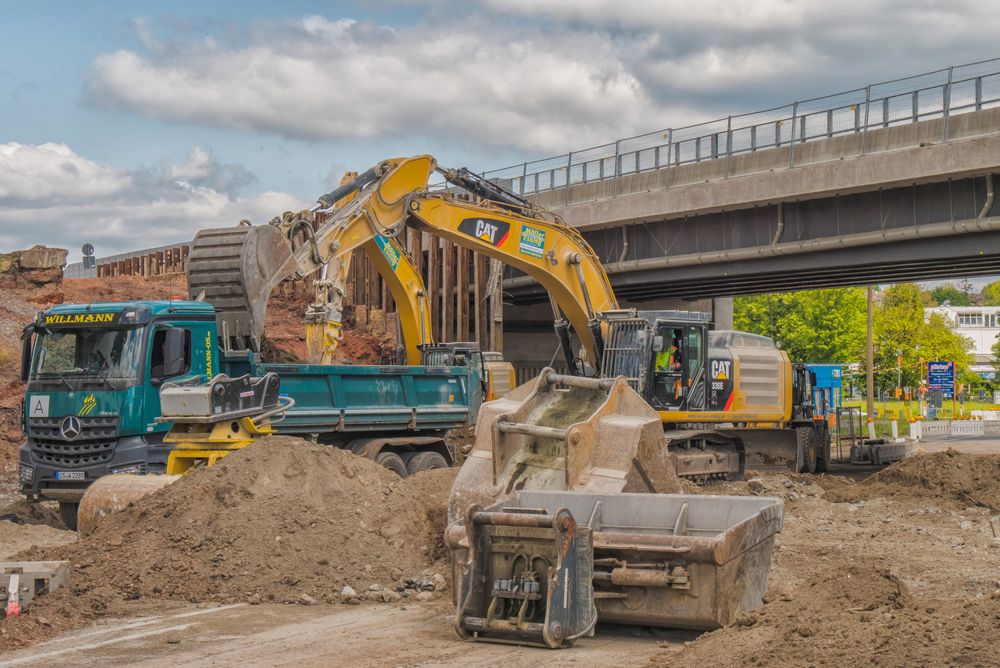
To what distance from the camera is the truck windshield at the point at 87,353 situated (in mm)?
15430

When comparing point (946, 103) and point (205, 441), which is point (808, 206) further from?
point (205, 441)

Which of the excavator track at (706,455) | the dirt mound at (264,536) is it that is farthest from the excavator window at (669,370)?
the dirt mound at (264,536)

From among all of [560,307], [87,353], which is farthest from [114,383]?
[560,307]

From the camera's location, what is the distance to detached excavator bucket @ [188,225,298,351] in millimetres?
16953

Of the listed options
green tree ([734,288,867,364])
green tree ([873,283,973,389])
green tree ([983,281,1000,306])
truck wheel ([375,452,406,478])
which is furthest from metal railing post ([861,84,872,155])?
green tree ([983,281,1000,306])

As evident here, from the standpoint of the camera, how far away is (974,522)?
52.9ft

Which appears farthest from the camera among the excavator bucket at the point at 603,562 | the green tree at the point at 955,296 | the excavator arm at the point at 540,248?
the green tree at the point at 955,296

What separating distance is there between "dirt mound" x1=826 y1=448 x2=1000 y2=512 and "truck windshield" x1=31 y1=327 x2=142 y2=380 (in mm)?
A: 11038

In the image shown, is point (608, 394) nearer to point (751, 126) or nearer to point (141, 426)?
point (141, 426)

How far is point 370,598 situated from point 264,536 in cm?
133

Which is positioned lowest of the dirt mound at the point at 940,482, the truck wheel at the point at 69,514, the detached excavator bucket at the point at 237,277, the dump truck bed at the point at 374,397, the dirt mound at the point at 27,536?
the dirt mound at the point at 27,536

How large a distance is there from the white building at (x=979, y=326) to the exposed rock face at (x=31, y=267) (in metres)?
112

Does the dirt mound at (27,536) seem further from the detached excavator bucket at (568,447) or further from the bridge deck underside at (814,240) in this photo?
the bridge deck underside at (814,240)

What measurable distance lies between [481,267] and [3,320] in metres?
14.0
